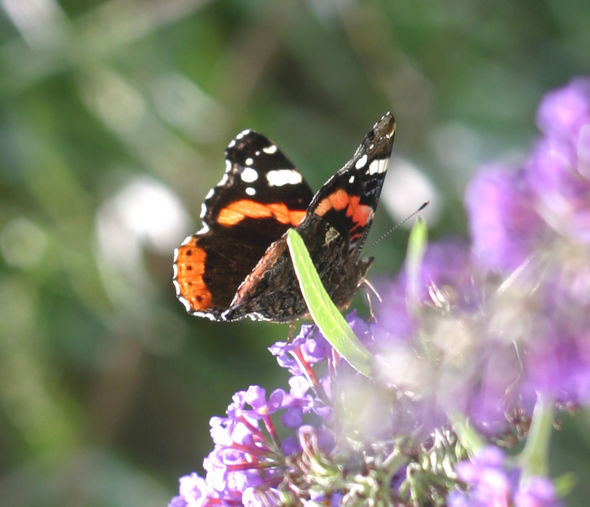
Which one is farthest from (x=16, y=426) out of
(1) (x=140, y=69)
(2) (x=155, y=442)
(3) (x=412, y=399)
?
(3) (x=412, y=399)

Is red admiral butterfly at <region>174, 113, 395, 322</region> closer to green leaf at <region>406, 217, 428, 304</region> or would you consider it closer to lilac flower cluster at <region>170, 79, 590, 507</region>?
lilac flower cluster at <region>170, 79, 590, 507</region>

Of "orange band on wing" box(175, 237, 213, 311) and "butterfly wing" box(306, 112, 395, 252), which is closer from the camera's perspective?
"butterfly wing" box(306, 112, 395, 252)

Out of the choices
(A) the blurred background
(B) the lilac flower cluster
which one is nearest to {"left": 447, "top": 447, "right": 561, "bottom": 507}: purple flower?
(B) the lilac flower cluster

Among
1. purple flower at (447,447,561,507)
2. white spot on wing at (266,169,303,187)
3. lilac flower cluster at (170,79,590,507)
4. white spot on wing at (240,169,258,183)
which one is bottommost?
purple flower at (447,447,561,507)

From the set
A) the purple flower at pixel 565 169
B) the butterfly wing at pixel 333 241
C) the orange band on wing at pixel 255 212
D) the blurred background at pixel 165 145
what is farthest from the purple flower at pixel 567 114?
the blurred background at pixel 165 145

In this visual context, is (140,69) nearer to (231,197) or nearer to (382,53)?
(382,53)

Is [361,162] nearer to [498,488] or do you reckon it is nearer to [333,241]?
[333,241]

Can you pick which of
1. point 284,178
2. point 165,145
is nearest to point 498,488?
point 284,178

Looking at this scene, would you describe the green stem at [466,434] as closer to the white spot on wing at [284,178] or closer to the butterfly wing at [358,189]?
the butterfly wing at [358,189]
